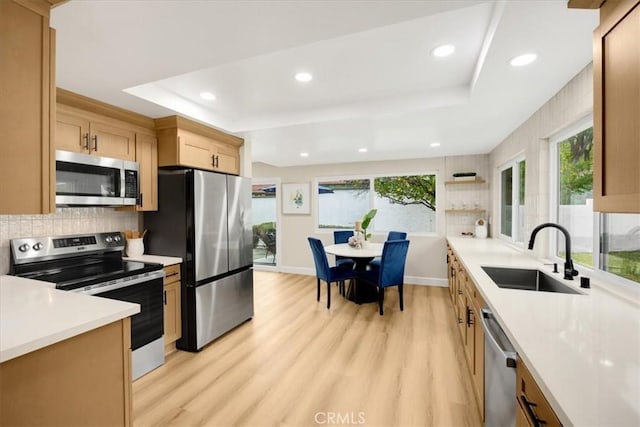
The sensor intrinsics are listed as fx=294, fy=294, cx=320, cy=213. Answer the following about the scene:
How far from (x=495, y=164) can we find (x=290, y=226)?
148 inches

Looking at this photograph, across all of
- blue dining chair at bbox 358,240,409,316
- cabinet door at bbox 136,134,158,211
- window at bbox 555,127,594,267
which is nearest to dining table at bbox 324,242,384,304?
blue dining chair at bbox 358,240,409,316

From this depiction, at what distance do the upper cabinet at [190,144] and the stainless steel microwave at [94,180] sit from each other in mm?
325

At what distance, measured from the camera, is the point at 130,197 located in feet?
8.56

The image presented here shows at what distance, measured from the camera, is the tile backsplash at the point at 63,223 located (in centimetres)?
209

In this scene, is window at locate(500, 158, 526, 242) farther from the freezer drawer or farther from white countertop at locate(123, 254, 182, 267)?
white countertop at locate(123, 254, 182, 267)

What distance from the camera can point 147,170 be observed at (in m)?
2.79

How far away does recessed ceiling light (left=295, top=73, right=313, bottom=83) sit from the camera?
7.27ft

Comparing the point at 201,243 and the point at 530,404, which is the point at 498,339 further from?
the point at 201,243

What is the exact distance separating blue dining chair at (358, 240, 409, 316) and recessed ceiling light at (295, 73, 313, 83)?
6.68 ft

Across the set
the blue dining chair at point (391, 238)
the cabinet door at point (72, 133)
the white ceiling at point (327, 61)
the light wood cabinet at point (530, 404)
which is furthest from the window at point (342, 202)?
the light wood cabinet at point (530, 404)

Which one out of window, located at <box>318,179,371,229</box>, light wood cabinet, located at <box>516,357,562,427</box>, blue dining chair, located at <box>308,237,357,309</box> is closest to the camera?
light wood cabinet, located at <box>516,357,562,427</box>

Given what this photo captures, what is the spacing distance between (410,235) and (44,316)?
4794mm

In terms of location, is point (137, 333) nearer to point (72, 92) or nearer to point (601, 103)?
point (72, 92)

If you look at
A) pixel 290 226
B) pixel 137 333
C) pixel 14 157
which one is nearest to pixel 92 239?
pixel 137 333
